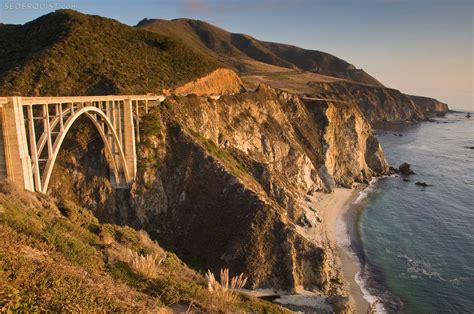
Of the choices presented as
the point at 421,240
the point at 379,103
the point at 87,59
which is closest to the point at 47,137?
the point at 87,59

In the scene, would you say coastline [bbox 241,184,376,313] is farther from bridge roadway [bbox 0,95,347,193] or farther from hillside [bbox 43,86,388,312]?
bridge roadway [bbox 0,95,347,193]

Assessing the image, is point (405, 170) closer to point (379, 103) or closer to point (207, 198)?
point (207, 198)

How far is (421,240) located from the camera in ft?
147

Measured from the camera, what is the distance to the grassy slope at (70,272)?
8.19 m

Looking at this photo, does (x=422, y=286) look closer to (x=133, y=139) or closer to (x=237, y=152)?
(x=237, y=152)

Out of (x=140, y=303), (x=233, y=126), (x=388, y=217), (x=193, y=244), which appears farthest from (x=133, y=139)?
(x=388, y=217)

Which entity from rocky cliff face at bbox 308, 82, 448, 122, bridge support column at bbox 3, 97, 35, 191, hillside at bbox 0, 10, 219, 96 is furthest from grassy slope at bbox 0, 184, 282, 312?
rocky cliff face at bbox 308, 82, 448, 122

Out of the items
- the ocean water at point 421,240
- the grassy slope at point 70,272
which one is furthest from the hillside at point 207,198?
the grassy slope at point 70,272

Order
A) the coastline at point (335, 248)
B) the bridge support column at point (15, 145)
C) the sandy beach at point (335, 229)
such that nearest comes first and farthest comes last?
the bridge support column at point (15, 145) → the coastline at point (335, 248) → the sandy beach at point (335, 229)

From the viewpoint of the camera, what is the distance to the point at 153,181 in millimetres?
38562

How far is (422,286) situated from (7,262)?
1459 inches

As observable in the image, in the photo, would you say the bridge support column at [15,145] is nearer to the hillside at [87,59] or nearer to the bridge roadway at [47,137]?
the bridge roadway at [47,137]

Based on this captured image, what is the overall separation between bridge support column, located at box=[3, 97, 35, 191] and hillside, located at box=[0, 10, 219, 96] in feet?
90.5

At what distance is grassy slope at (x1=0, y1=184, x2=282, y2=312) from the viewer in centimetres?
819
